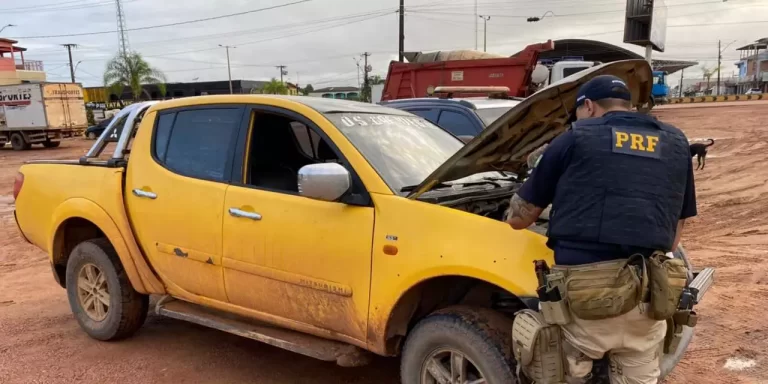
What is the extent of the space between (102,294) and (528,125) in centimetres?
353

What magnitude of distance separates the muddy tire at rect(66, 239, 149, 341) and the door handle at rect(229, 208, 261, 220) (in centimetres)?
142

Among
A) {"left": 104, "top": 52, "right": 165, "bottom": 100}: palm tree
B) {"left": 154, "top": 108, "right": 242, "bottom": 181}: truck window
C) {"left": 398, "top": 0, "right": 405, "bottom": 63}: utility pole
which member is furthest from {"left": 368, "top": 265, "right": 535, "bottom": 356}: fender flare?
{"left": 104, "top": 52, "right": 165, "bottom": 100}: palm tree

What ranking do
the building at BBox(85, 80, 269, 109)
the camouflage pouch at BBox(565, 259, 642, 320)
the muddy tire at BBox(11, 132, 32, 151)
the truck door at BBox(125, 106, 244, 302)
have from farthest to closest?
the building at BBox(85, 80, 269, 109)
the muddy tire at BBox(11, 132, 32, 151)
the truck door at BBox(125, 106, 244, 302)
the camouflage pouch at BBox(565, 259, 642, 320)

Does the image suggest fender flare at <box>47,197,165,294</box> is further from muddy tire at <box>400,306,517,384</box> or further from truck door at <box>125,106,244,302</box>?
muddy tire at <box>400,306,517,384</box>

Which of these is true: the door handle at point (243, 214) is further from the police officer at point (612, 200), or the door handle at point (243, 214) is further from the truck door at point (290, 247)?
the police officer at point (612, 200)

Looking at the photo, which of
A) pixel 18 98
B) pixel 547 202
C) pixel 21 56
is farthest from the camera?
pixel 21 56

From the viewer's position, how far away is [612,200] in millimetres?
2404

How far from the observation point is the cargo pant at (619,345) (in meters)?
2.49

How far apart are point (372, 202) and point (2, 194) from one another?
14.9m

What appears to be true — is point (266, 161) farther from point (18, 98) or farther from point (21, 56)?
point (21, 56)

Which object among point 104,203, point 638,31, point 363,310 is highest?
point 638,31

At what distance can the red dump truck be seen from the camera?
12.0 m

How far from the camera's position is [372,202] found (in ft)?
10.6

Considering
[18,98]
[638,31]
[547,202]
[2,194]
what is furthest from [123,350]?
[18,98]
